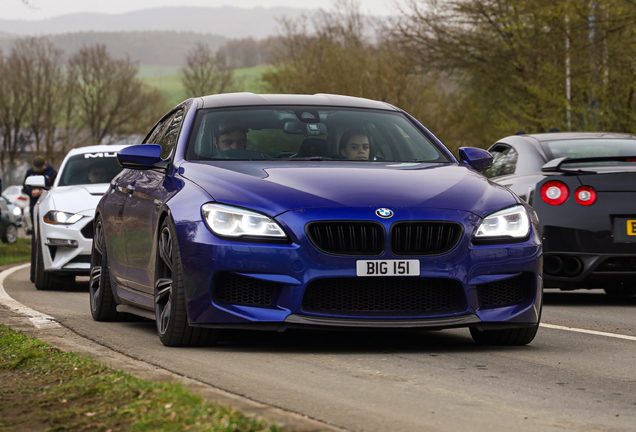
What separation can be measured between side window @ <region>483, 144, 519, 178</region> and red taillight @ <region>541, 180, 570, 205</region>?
105 cm

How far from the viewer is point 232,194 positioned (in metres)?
5.80

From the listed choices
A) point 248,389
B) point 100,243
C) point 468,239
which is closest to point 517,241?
point 468,239

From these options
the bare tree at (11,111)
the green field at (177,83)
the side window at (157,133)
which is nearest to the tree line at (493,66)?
the side window at (157,133)

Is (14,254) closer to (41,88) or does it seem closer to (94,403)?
(94,403)

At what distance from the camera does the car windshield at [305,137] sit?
677 centimetres

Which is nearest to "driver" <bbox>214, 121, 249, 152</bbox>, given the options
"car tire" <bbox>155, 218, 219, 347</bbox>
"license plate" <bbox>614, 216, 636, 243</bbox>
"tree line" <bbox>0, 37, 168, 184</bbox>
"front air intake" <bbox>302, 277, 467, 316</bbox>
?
"car tire" <bbox>155, 218, 219, 347</bbox>

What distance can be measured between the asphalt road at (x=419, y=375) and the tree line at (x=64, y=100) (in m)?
75.5

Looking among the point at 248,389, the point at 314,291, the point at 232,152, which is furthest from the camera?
the point at 232,152

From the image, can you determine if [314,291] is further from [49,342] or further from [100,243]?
[100,243]

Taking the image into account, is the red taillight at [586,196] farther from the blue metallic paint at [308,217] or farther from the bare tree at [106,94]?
the bare tree at [106,94]

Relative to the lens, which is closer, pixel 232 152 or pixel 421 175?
pixel 421 175

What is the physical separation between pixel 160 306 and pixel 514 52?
27.0 m

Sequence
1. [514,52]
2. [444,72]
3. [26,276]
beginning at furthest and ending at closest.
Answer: [444,72]
[514,52]
[26,276]

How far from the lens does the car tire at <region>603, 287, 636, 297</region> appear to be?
10345 mm
